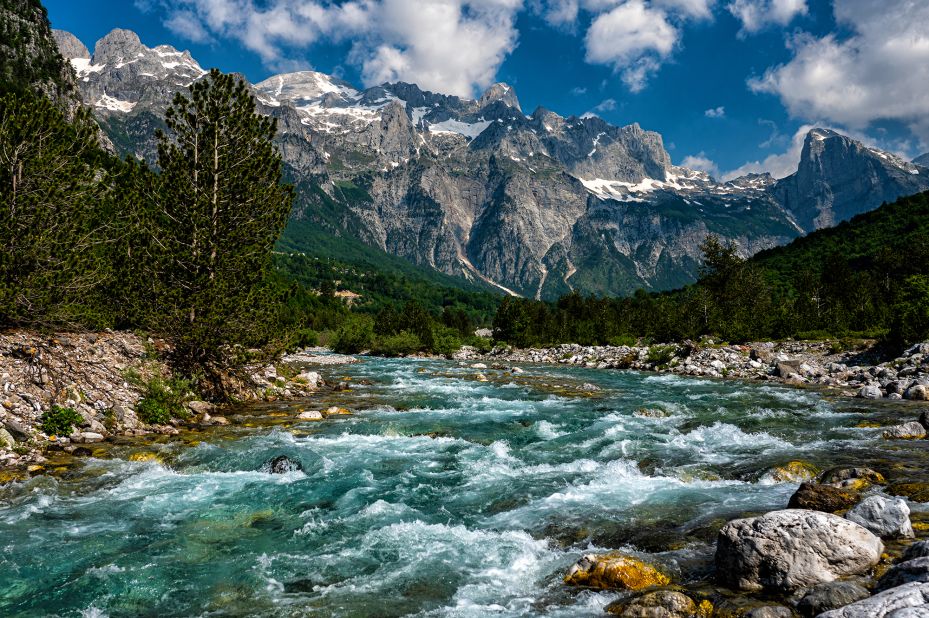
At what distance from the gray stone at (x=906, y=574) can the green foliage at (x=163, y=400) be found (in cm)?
2270

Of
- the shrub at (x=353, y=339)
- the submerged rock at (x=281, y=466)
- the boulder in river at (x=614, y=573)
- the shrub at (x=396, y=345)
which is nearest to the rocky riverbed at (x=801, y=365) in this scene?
the boulder in river at (x=614, y=573)

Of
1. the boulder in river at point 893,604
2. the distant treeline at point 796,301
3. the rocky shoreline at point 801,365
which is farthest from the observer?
the distant treeline at point 796,301

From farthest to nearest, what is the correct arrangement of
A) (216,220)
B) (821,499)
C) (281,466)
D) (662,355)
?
(662,355)
(216,220)
(281,466)
(821,499)

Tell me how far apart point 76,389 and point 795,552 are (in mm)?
22873

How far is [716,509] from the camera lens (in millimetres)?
11961

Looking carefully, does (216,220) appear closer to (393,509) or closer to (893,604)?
(393,509)

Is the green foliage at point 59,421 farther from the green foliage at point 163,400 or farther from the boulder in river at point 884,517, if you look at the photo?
the boulder in river at point 884,517

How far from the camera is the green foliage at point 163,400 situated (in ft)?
66.7

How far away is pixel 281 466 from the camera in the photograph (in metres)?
15.9

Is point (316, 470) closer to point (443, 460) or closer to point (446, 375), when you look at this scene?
point (443, 460)

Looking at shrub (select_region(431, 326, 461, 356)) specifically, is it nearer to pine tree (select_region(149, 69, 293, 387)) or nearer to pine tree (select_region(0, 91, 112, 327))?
→ pine tree (select_region(149, 69, 293, 387))

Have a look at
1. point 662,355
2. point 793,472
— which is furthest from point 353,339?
point 793,472

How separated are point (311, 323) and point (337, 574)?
→ 142m

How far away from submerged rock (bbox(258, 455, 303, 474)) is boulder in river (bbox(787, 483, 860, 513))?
1350 centimetres
